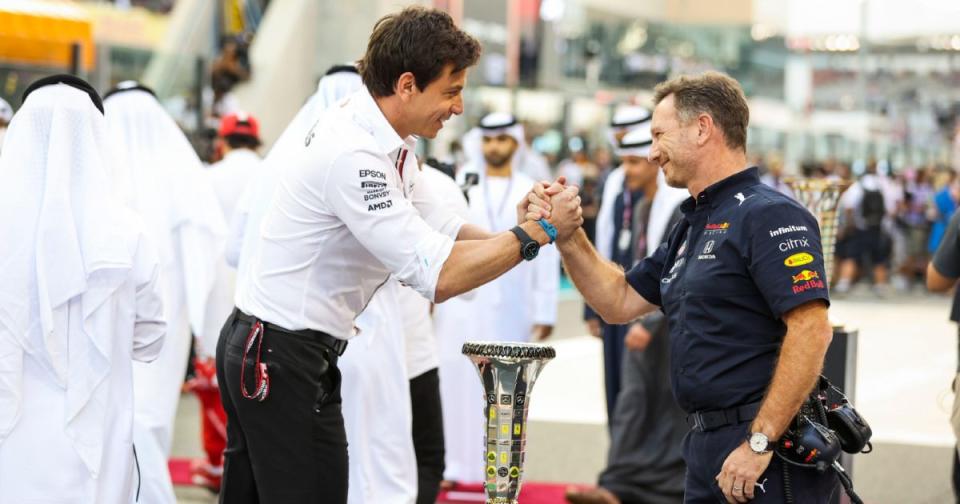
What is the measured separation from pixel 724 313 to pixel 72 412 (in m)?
1.97

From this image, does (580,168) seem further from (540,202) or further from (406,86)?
(406,86)

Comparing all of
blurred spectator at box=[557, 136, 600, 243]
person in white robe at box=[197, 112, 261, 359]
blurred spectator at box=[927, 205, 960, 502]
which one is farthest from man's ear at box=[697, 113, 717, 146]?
blurred spectator at box=[557, 136, 600, 243]

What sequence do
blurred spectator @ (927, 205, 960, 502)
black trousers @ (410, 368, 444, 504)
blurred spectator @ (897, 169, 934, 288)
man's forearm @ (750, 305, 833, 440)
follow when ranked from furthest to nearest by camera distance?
blurred spectator @ (897, 169, 934, 288) → blurred spectator @ (927, 205, 960, 502) → black trousers @ (410, 368, 444, 504) → man's forearm @ (750, 305, 833, 440)

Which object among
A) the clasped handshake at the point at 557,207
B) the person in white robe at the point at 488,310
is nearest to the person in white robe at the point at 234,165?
the person in white robe at the point at 488,310

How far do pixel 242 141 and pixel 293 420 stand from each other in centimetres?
458

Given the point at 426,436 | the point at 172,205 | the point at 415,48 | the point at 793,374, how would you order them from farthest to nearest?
the point at 172,205
the point at 426,436
the point at 415,48
the point at 793,374

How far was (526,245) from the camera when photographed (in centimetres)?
365

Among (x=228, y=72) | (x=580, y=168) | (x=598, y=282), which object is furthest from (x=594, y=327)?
(x=580, y=168)

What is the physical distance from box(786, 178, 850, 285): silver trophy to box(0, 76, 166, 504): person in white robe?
96.7 inches

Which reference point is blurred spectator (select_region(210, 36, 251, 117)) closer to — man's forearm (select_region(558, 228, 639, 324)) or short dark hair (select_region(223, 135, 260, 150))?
short dark hair (select_region(223, 135, 260, 150))

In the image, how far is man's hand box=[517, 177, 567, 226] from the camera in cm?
376

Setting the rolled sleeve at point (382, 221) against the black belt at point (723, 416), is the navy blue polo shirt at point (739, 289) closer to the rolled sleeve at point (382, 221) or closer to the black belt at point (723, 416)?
the black belt at point (723, 416)

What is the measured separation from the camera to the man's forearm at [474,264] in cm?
356

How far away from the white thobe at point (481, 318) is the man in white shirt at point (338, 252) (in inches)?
134
